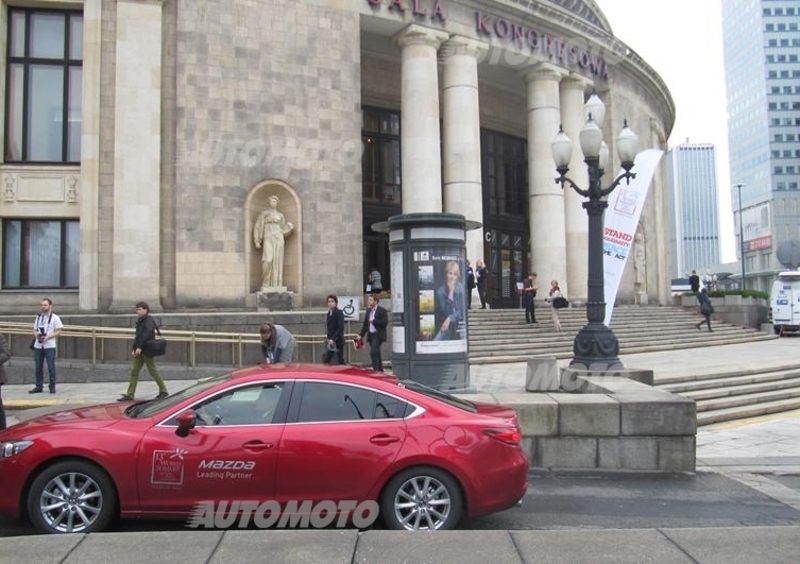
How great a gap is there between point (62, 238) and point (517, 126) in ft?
71.8

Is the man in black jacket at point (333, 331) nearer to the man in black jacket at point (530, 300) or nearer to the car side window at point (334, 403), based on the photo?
the car side window at point (334, 403)

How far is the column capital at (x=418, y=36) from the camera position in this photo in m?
24.1

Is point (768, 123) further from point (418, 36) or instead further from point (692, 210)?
point (418, 36)

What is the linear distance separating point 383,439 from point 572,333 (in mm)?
17159

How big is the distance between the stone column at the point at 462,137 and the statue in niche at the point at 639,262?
1195cm

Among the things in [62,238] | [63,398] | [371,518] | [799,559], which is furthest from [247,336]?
[799,559]

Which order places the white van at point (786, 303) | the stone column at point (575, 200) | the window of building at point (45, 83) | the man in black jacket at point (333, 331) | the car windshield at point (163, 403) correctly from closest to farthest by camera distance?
the car windshield at point (163, 403) < the man in black jacket at point (333, 331) < the window of building at point (45, 83) < the stone column at point (575, 200) < the white van at point (786, 303)

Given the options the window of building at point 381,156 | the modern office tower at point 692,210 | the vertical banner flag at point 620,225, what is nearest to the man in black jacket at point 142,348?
the vertical banner flag at point 620,225

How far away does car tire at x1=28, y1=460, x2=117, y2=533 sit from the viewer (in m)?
5.41

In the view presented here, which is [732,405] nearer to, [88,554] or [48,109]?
[88,554]

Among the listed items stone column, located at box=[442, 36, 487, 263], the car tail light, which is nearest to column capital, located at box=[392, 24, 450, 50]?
stone column, located at box=[442, 36, 487, 263]

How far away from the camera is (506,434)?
5750mm

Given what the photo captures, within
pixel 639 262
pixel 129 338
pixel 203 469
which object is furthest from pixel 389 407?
pixel 639 262

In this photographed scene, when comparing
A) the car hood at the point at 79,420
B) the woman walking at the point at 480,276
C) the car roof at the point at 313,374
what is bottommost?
the car hood at the point at 79,420
